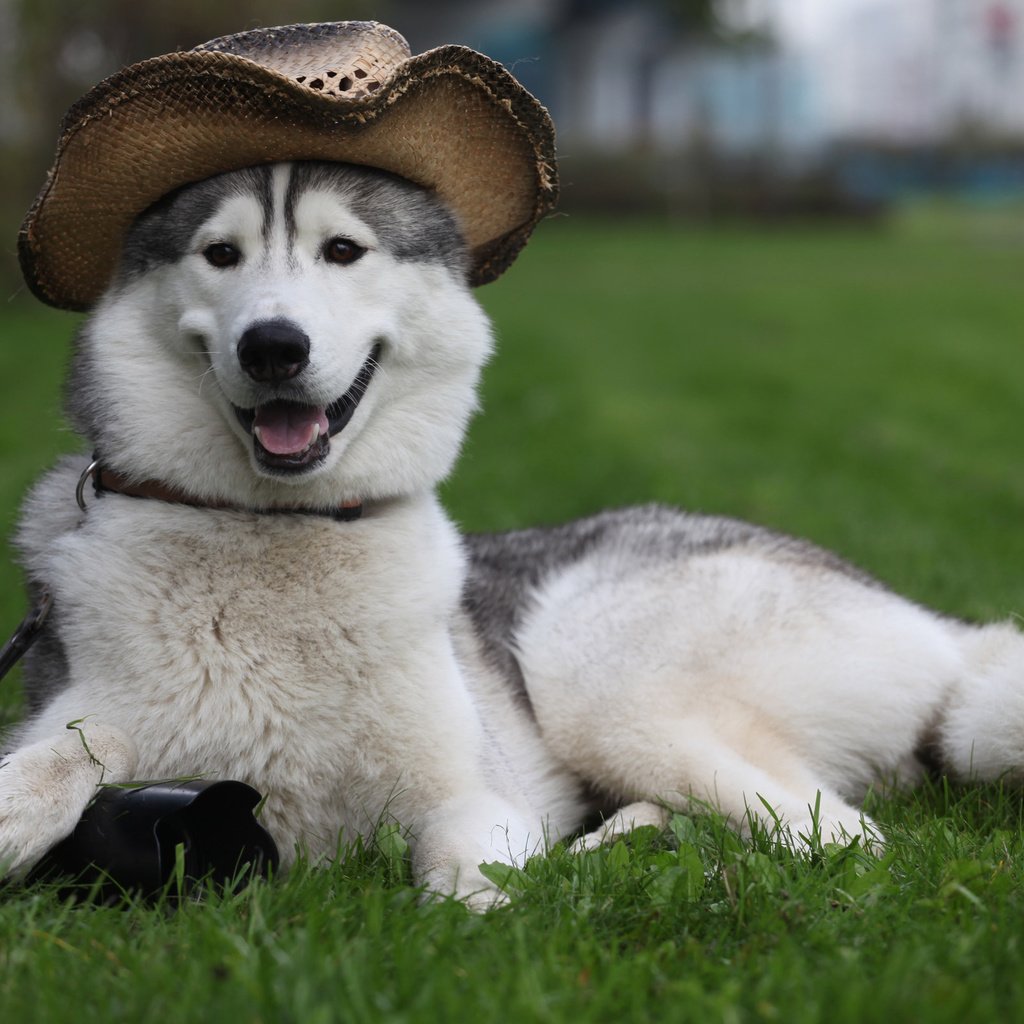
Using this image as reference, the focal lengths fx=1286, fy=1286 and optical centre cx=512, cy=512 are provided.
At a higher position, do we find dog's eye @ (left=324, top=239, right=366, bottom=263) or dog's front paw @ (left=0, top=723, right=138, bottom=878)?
dog's eye @ (left=324, top=239, right=366, bottom=263)

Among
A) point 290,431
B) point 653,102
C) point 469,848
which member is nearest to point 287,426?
point 290,431

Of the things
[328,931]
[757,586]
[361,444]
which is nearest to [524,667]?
[757,586]

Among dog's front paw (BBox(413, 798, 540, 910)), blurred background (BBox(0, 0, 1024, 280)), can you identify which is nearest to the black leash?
dog's front paw (BBox(413, 798, 540, 910))

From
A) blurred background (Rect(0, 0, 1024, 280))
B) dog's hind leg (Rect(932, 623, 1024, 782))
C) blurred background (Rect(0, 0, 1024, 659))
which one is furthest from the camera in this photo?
blurred background (Rect(0, 0, 1024, 280))

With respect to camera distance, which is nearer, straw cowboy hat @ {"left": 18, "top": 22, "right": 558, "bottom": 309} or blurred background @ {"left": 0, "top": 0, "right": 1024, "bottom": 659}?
straw cowboy hat @ {"left": 18, "top": 22, "right": 558, "bottom": 309}

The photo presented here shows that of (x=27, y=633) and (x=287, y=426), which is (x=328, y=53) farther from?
(x=27, y=633)

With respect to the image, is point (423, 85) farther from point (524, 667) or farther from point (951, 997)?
point (951, 997)

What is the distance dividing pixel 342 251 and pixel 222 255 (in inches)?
9.6

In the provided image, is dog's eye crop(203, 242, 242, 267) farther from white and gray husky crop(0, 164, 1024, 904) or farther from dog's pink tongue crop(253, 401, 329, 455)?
dog's pink tongue crop(253, 401, 329, 455)

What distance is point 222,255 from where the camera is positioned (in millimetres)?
2613

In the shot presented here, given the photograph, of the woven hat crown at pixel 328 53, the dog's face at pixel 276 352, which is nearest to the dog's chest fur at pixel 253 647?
the dog's face at pixel 276 352

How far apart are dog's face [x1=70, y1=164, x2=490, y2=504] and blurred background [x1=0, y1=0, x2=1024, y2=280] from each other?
33.7 ft

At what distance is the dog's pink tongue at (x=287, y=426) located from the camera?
2555 mm

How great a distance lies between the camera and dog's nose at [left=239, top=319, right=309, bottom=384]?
2.41 m
